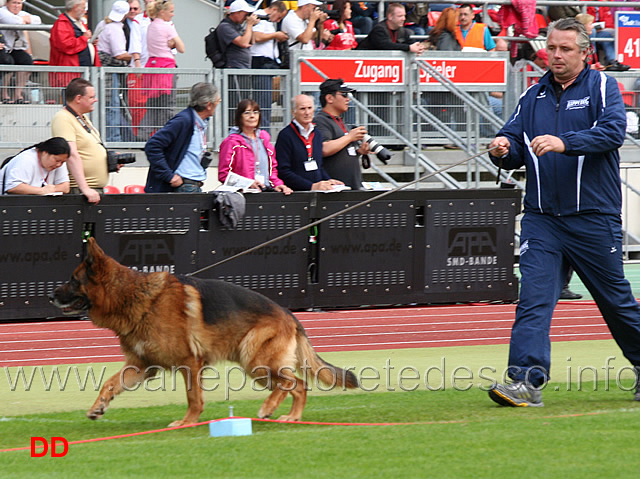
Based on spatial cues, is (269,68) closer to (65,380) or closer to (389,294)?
Result: (389,294)

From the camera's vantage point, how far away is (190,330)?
627cm

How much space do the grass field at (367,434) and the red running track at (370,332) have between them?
1315 millimetres

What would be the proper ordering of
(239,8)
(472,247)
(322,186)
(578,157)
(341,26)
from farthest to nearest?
(341,26), (239,8), (472,247), (322,186), (578,157)

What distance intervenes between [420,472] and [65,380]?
161 inches

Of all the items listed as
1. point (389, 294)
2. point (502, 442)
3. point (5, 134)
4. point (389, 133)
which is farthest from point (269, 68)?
point (502, 442)

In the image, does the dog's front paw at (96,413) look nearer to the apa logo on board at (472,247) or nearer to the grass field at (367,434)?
the grass field at (367,434)

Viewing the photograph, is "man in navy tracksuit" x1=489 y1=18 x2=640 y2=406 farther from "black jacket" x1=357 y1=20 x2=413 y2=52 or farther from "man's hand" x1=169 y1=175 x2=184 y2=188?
"black jacket" x1=357 y1=20 x2=413 y2=52

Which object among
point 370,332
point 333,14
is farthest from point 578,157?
point 333,14

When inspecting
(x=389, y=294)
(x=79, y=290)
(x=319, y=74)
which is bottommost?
(x=389, y=294)

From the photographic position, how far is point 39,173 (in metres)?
10.6

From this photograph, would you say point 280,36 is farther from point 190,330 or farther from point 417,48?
point 190,330

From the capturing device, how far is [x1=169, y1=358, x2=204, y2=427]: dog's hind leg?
6188 mm

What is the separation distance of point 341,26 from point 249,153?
20.8 ft

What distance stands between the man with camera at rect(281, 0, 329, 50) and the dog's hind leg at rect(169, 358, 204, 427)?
1026 centimetres
